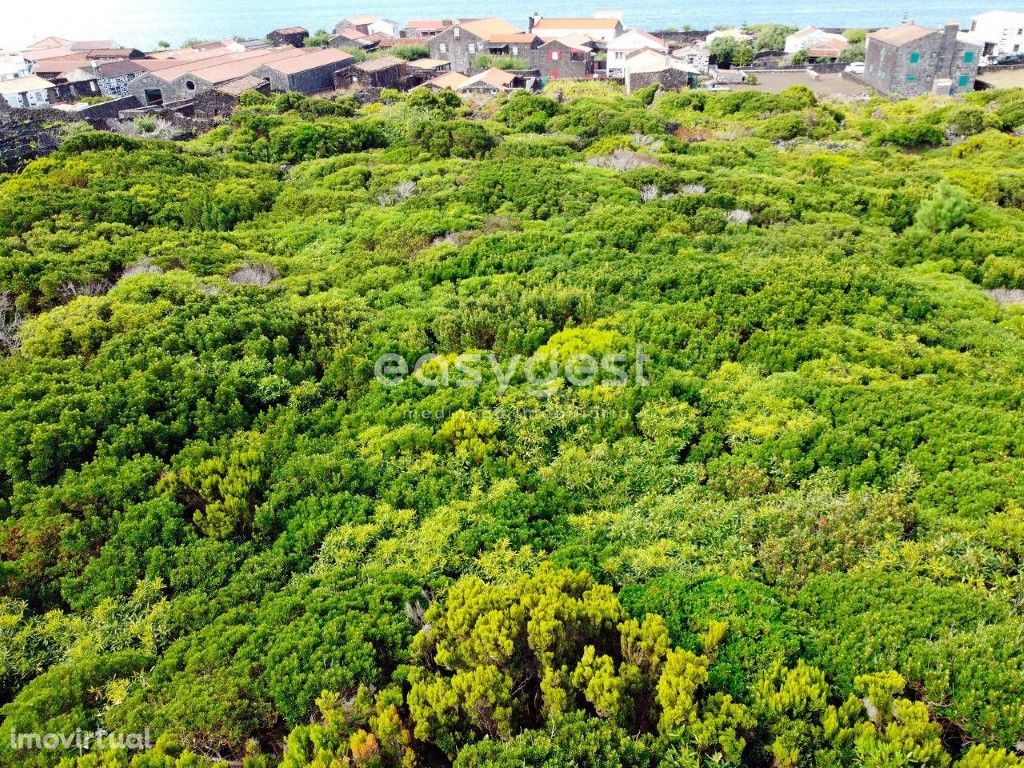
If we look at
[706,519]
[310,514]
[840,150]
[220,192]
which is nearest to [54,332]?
[310,514]

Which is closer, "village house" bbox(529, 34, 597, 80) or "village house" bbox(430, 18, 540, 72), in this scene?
"village house" bbox(529, 34, 597, 80)

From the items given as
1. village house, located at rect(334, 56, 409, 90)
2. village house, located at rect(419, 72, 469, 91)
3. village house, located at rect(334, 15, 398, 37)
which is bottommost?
village house, located at rect(419, 72, 469, 91)

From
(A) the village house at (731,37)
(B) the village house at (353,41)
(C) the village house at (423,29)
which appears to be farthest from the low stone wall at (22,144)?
(A) the village house at (731,37)

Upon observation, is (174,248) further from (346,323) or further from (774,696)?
(774,696)

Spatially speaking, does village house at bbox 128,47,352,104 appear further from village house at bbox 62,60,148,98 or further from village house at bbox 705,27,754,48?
village house at bbox 705,27,754,48

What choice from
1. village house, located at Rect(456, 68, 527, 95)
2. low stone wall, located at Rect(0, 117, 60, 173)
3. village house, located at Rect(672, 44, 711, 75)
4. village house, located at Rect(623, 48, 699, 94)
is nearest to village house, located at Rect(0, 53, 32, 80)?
low stone wall, located at Rect(0, 117, 60, 173)
